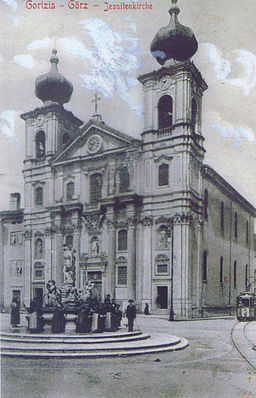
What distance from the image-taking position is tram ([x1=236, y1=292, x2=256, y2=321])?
1204 inches

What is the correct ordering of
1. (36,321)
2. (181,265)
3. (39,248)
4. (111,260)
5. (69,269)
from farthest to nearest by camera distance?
1. (39,248)
2. (111,260)
3. (181,265)
4. (69,269)
5. (36,321)

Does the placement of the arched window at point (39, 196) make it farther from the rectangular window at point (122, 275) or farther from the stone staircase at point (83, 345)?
the stone staircase at point (83, 345)

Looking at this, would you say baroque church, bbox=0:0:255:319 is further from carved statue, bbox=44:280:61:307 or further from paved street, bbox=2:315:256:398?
paved street, bbox=2:315:256:398

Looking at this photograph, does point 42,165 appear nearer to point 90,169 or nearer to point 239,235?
point 90,169

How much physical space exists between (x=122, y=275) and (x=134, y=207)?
5.21m

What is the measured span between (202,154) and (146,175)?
457 cm

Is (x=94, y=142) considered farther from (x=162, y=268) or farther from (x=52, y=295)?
(x=52, y=295)

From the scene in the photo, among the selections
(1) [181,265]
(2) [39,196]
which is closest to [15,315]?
(1) [181,265]

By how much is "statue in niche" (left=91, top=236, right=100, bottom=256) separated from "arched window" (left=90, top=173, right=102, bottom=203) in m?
3.06

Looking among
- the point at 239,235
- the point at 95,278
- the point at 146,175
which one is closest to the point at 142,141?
the point at 146,175

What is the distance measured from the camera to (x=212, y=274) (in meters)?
37.9

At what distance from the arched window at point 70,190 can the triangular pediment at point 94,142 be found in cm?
223

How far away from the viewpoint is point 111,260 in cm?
3622

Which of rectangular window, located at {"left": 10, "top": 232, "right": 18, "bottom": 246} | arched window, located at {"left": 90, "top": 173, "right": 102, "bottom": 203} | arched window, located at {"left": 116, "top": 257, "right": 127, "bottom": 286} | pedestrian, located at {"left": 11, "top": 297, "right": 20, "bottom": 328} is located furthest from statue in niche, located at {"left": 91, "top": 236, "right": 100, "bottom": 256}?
pedestrian, located at {"left": 11, "top": 297, "right": 20, "bottom": 328}
